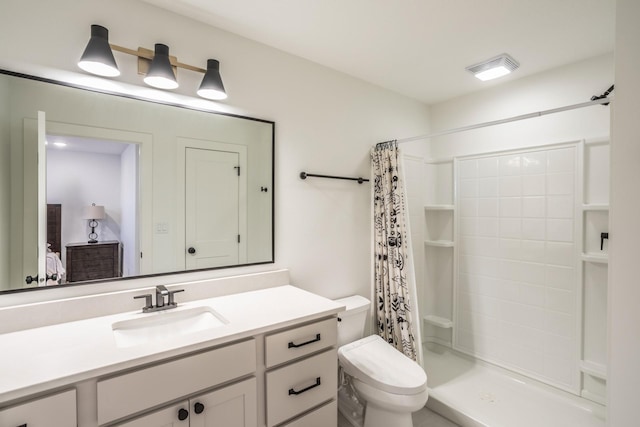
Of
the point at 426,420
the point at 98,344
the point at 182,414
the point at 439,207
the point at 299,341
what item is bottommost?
the point at 426,420

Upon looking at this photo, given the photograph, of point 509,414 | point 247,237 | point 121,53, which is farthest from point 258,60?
point 509,414

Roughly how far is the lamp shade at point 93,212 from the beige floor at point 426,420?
6.06 feet

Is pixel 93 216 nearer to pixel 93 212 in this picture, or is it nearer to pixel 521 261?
pixel 93 212

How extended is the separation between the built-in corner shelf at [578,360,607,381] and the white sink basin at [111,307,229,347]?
2.39 meters

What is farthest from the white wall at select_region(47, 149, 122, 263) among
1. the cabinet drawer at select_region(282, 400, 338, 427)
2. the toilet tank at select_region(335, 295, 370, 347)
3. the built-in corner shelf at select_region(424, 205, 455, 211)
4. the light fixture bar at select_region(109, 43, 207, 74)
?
the built-in corner shelf at select_region(424, 205, 455, 211)

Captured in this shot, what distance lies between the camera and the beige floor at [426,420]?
76.8 inches

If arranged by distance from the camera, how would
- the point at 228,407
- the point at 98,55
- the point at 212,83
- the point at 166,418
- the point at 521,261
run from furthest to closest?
1. the point at 521,261
2. the point at 212,83
3. the point at 98,55
4. the point at 228,407
5. the point at 166,418

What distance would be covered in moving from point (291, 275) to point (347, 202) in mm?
713

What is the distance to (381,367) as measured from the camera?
1747 mm

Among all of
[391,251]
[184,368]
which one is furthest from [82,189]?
[391,251]

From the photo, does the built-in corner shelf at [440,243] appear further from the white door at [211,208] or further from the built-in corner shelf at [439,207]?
the white door at [211,208]

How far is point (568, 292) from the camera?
2.12m

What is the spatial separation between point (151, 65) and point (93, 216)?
0.75m

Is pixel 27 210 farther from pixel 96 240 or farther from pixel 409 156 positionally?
pixel 409 156
